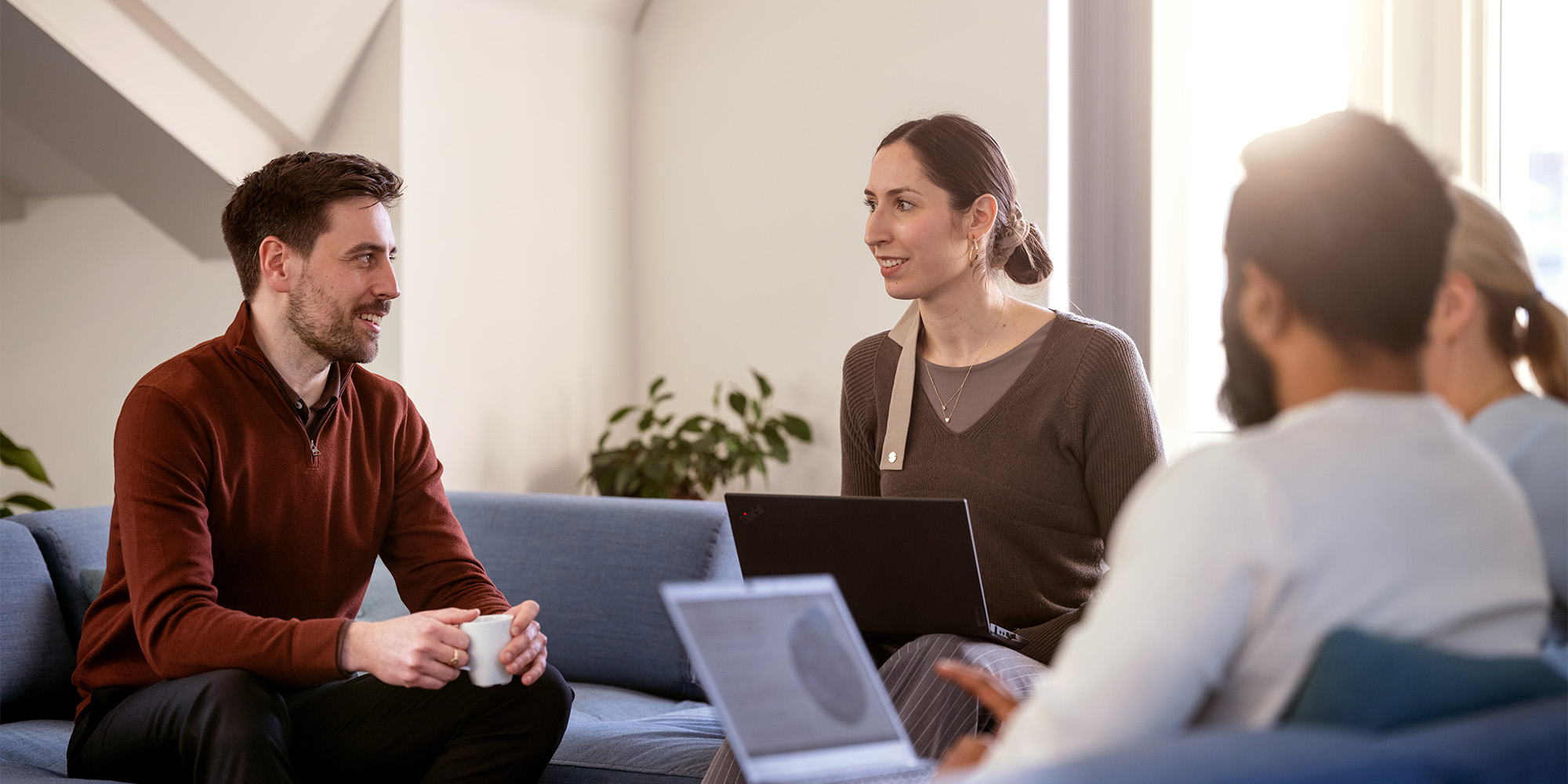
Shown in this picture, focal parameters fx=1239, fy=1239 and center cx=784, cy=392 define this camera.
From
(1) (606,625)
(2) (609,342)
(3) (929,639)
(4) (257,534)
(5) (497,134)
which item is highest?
(5) (497,134)

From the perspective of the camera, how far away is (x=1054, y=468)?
1937 mm

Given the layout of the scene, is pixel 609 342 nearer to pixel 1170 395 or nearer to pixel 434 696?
pixel 1170 395

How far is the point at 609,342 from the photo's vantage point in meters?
4.12

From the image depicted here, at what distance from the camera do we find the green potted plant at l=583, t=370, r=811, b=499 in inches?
145

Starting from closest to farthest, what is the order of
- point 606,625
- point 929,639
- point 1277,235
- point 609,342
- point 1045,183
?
point 1277,235 → point 929,639 → point 606,625 → point 1045,183 → point 609,342

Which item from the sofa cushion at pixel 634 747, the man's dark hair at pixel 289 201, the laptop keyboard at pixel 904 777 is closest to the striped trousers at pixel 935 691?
the laptop keyboard at pixel 904 777

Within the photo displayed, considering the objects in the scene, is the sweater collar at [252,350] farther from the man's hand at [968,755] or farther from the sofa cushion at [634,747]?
the man's hand at [968,755]

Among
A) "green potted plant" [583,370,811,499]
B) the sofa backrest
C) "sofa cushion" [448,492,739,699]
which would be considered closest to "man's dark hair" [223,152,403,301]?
the sofa backrest

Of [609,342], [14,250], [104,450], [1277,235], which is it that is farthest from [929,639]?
[14,250]

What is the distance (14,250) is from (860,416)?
2895mm

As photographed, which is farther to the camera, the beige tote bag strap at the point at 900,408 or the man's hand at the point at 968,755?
the beige tote bag strap at the point at 900,408

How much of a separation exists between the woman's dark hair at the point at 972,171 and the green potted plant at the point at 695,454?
1655 millimetres

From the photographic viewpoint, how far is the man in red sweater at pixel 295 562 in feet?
5.24

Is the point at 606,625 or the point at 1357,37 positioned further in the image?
the point at 1357,37
